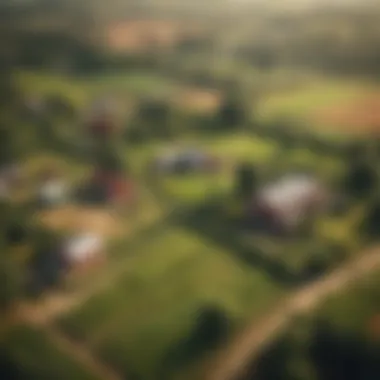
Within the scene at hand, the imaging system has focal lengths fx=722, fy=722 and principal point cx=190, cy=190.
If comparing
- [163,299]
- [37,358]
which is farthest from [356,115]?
[37,358]

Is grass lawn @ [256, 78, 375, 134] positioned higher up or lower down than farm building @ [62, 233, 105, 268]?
higher up

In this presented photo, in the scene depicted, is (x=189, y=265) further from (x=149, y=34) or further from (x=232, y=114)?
(x=149, y=34)

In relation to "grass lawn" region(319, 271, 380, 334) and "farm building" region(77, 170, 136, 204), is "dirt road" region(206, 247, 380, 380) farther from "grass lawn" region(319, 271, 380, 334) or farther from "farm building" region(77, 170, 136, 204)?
"farm building" region(77, 170, 136, 204)

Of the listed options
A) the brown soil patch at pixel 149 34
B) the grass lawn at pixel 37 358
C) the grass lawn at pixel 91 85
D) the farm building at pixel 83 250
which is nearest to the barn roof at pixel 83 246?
the farm building at pixel 83 250

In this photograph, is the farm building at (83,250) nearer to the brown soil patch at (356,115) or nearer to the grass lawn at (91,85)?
the grass lawn at (91,85)

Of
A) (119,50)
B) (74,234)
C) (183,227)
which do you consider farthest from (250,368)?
(119,50)

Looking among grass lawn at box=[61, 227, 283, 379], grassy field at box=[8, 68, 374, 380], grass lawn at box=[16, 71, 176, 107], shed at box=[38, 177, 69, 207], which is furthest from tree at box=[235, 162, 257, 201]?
shed at box=[38, 177, 69, 207]
